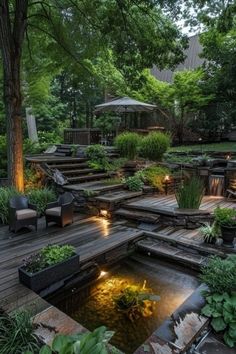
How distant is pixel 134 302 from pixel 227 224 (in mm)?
1960

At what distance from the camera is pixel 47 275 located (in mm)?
3318

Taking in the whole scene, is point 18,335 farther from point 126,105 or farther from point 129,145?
point 126,105

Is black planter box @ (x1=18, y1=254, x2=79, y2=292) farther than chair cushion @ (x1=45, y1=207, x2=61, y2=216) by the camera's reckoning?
No

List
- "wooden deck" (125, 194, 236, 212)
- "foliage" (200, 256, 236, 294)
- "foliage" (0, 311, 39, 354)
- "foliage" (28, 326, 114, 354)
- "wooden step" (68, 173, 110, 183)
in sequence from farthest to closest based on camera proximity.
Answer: "wooden step" (68, 173, 110, 183), "wooden deck" (125, 194, 236, 212), "foliage" (200, 256, 236, 294), "foliage" (0, 311, 39, 354), "foliage" (28, 326, 114, 354)

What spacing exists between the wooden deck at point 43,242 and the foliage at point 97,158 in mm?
2430

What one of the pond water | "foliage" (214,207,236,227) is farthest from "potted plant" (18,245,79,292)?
"foliage" (214,207,236,227)

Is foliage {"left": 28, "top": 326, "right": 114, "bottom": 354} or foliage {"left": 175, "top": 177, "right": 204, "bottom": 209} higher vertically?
foliage {"left": 175, "top": 177, "right": 204, "bottom": 209}

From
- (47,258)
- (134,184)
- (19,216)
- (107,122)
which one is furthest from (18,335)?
(107,122)

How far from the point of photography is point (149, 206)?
5910 millimetres

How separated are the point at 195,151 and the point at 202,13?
4.52 metres

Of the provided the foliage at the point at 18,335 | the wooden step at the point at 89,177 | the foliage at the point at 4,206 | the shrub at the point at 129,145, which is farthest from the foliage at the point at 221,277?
the shrub at the point at 129,145

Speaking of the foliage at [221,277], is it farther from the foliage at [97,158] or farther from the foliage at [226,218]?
the foliage at [97,158]

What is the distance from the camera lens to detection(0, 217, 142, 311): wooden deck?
3.15m

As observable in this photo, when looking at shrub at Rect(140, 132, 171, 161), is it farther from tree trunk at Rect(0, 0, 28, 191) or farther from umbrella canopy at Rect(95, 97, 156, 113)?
tree trunk at Rect(0, 0, 28, 191)
